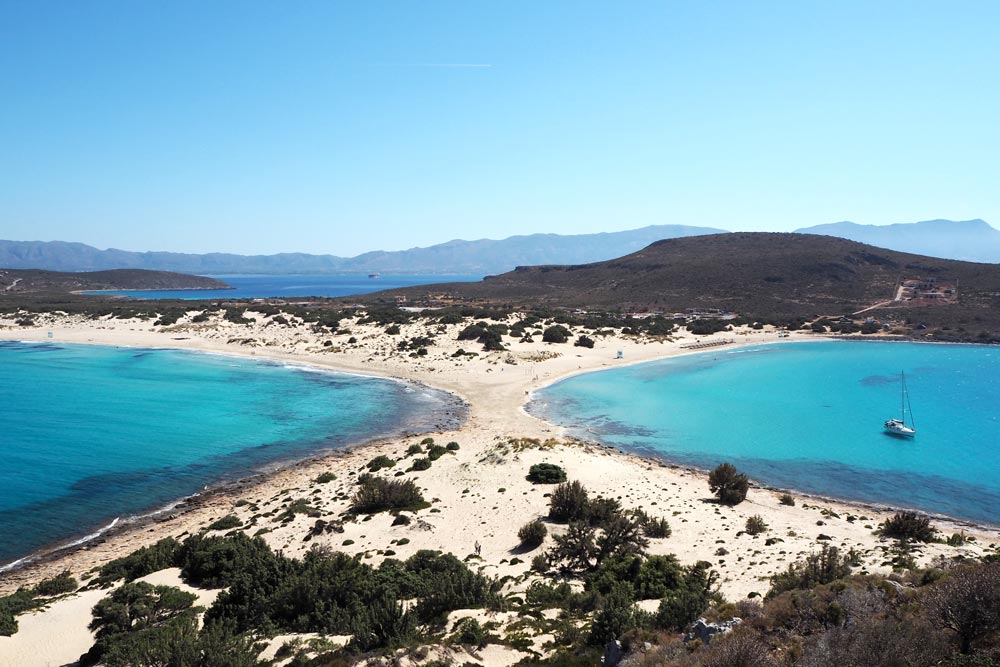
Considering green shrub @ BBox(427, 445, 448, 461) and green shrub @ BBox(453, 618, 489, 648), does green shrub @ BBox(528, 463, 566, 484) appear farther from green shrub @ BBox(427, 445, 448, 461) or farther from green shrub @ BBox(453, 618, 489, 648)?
green shrub @ BBox(453, 618, 489, 648)

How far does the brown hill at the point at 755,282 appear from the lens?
293 feet

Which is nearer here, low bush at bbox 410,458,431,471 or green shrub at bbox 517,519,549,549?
green shrub at bbox 517,519,549,549

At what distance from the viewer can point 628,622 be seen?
983 cm

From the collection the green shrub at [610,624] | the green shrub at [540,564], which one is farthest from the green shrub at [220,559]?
the green shrub at [610,624]

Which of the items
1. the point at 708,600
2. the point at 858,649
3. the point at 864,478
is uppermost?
the point at 858,649

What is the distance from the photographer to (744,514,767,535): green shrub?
677 inches

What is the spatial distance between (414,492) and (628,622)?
40.5 feet

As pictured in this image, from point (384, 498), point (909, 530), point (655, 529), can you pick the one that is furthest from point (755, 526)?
point (384, 498)

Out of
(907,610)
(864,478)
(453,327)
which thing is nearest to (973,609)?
(907,610)

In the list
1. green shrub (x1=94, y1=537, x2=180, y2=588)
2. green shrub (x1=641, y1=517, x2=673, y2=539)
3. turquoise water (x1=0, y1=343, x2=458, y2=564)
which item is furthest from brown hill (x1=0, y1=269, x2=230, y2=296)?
green shrub (x1=641, y1=517, x2=673, y2=539)

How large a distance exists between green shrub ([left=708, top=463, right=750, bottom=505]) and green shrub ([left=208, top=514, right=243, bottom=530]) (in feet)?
58.0

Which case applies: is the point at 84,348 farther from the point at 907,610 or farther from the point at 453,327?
the point at 907,610

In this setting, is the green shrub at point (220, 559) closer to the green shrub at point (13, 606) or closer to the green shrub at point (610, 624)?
the green shrub at point (13, 606)

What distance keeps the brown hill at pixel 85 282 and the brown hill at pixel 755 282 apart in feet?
291
